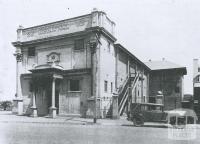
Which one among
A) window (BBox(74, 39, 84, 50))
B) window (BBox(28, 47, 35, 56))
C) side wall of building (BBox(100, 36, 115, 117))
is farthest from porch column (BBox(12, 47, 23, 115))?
side wall of building (BBox(100, 36, 115, 117))

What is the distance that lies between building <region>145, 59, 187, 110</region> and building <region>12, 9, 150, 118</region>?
14.6m

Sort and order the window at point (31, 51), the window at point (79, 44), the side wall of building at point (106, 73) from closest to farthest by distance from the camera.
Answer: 1. the side wall of building at point (106, 73)
2. the window at point (79, 44)
3. the window at point (31, 51)

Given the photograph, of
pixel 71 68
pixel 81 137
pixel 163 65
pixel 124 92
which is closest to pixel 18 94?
pixel 71 68

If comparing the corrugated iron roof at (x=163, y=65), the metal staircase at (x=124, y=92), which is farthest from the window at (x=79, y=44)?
the corrugated iron roof at (x=163, y=65)

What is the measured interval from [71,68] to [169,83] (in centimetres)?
2227

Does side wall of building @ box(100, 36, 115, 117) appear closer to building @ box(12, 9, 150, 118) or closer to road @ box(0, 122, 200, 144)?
building @ box(12, 9, 150, 118)

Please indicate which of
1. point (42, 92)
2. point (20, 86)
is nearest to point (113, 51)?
point (42, 92)

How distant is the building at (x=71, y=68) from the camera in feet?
73.7

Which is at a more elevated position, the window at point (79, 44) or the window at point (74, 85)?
the window at point (79, 44)

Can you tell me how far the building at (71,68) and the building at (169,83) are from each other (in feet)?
47.9

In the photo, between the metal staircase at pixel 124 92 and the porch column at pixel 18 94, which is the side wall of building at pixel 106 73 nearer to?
the metal staircase at pixel 124 92

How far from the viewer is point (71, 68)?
78.1ft

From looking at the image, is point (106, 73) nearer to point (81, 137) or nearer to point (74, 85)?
point (74, 85)

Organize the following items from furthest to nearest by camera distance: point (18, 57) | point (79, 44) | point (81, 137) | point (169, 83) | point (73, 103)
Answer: point (169, 83) → point (18, 57) → point (79, 44) → point (73, 103) → point (81, 137)
